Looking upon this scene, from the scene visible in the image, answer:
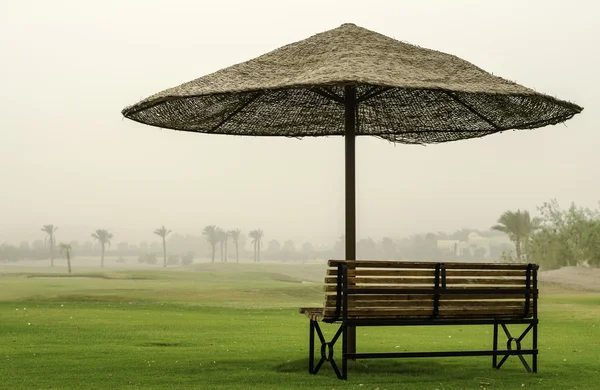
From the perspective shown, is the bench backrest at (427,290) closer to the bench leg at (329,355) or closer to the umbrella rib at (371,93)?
the bench leg at (329,355)

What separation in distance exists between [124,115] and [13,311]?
33.1 feet

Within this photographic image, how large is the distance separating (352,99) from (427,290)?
2.66 meters

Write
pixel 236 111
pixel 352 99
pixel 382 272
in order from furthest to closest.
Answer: pixel 236 111 → pixel 352 99 → pixel 382 272

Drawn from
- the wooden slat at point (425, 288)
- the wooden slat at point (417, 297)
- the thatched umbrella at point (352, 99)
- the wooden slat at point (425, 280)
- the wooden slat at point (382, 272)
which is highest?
the thatched umbrella at point (352, 99)

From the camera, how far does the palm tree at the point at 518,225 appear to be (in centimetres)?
5803

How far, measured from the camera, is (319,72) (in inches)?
313

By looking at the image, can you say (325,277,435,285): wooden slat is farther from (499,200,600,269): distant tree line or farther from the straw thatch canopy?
(499,200,600,269): distant tree line

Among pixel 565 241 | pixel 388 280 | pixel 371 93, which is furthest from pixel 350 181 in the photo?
pixel 565 241

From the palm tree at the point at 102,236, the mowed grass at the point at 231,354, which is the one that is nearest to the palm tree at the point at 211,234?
the palm tree at the point at 102,236

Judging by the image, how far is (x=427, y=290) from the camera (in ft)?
26.1

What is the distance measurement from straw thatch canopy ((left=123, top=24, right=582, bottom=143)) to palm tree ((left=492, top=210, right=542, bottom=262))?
48273 mm

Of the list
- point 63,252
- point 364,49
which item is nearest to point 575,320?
point 364,49

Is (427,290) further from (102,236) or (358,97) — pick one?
(102,236)

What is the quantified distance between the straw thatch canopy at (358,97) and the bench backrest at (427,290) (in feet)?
6.01
